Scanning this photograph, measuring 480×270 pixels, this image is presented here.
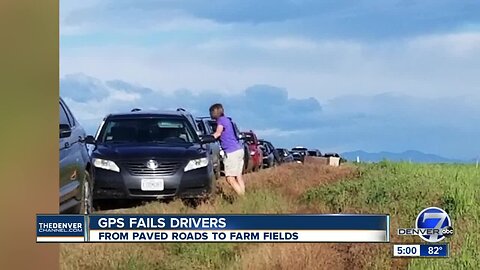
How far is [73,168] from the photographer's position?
983 centimetres

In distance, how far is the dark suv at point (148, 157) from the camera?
388 inches

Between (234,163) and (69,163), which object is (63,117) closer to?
(69,163)

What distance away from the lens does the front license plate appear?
9906 millimetres

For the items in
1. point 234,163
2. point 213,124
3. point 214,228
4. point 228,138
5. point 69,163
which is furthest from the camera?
point 234,163

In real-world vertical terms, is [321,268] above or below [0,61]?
below

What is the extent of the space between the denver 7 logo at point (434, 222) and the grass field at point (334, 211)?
0.04 metres

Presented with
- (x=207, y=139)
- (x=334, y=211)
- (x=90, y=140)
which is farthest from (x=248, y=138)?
(x=90, y=140)

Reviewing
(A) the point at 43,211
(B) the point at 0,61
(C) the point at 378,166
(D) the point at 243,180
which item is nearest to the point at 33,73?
(B) the point at 0,61

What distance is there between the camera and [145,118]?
32.2 feet

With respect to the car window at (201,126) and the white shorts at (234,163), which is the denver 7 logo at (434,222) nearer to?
the white shorts at (234,163)

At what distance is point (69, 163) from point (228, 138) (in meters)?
0.95

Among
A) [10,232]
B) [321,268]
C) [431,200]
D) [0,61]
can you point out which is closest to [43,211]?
[10,232]

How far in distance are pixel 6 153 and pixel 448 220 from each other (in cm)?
256

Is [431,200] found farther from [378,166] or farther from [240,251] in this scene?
[240,251]
